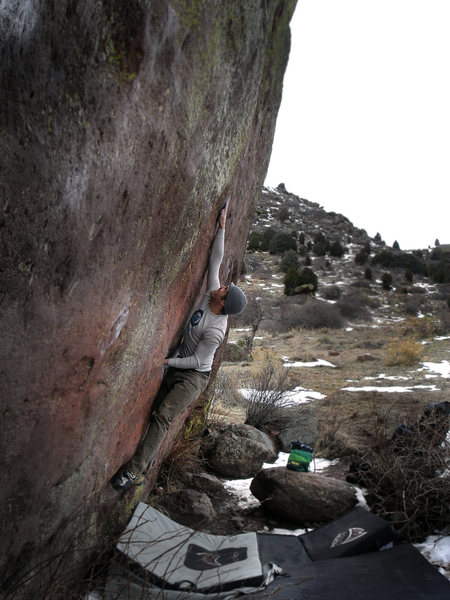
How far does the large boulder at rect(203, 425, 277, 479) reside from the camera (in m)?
5.34

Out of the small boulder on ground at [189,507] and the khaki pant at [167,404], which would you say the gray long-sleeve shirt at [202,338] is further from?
the small boulder on ground at [189,507]

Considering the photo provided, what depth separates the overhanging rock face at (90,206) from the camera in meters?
1.96

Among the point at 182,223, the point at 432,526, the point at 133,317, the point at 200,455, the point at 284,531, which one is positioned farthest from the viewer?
the point at 200,455

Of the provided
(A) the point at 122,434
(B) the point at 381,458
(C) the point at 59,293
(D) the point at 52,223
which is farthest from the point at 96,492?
(B) the point at 381,458

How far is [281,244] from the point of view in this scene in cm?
3647

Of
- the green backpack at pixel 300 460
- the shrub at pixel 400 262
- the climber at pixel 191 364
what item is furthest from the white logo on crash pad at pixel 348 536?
the shrub at pixel 400 262

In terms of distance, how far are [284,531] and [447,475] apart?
4.85 feet

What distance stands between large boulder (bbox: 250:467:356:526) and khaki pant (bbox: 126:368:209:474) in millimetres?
1160

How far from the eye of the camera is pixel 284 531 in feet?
13.4

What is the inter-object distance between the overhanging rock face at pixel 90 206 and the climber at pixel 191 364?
17.0 inches

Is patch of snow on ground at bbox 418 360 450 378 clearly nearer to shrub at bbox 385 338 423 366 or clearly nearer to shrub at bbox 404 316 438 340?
shrub at bbox 385 338 423 366

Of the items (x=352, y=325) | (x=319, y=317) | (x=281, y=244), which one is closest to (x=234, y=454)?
(x=319, y=317)

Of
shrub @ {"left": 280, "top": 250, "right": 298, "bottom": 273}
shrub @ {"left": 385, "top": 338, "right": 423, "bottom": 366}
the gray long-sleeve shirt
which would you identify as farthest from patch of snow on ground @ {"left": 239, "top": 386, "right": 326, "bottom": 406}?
shrub @ {"left": 280, "top": 250, "right": 298, "bottom": 273}

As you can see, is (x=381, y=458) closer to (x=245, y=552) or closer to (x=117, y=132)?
(x=245, y=552)
